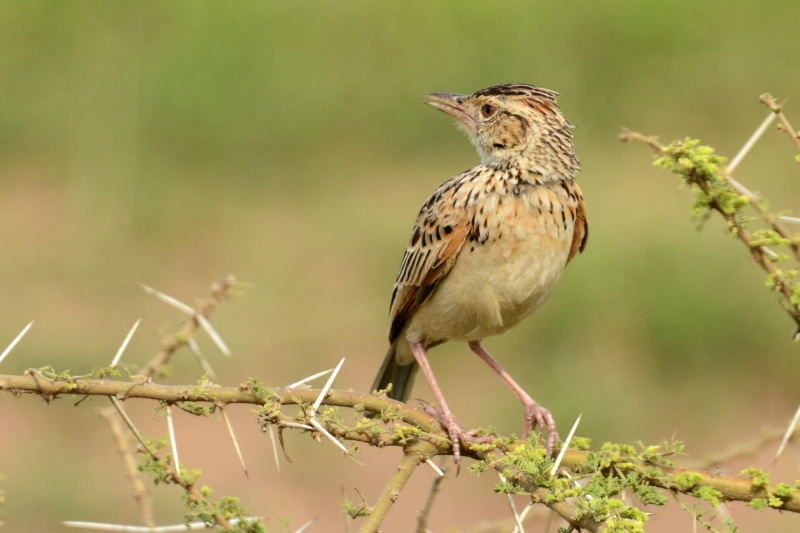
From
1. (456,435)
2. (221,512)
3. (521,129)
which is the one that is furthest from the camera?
(521,129)

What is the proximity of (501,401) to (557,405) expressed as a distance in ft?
2.06

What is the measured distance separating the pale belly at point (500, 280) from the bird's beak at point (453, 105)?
0.75 m

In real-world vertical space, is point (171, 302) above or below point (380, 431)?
above

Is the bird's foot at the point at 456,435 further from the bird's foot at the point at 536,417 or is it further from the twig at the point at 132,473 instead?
the twig at the point at 132,473

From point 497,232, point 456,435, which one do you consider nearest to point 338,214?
point 497,232

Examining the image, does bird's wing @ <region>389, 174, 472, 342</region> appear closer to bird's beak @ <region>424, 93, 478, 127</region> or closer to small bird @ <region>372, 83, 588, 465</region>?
small bird @ <region>372, 83, 588, 465</region>

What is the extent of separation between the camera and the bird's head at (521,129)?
496 centimetres

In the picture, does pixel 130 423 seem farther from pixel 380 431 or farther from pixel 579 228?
pixel 579 228

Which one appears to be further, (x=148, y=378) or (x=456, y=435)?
(x=456, y=435)

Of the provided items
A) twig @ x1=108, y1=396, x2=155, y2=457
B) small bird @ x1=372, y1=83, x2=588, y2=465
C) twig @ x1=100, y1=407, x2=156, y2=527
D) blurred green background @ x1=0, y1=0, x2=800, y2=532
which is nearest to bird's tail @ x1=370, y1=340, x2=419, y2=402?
small bird @ x1=372, y1=83, x2=588, y2=465

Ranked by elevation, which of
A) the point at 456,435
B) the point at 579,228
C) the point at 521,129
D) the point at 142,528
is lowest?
the point at 142,528

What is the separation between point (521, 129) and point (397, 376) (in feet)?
4.75

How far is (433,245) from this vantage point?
4.91 m

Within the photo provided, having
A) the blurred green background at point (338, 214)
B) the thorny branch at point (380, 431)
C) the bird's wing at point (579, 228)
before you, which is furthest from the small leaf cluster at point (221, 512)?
the blurred green background at point (338, 214)
